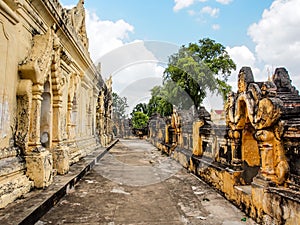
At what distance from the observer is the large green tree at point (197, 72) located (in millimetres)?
25281

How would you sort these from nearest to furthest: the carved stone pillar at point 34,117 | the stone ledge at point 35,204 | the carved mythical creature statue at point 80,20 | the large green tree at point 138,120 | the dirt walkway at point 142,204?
the stone ledge at point 35,204
the dirt walkway at point 142,204
the carved stone pillar at point 34,117
the carved mythical creature statue at point 80,20
the large green tree at point 138,120

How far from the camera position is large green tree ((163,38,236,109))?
25.3m

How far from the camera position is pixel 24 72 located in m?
3.73

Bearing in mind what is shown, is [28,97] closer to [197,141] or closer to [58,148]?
[58,148]

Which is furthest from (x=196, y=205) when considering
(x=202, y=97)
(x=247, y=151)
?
(x=202, y=97)

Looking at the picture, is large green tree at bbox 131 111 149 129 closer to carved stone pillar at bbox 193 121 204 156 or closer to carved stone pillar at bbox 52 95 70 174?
Answer: carved stone pillar at bbox 193 121 204 156

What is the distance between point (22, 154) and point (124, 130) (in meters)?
29.9

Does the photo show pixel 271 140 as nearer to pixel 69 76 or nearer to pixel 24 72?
pixel 24 72

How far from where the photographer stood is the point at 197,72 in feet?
80.9

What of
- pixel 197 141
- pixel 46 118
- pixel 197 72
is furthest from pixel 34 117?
pixel 197 72

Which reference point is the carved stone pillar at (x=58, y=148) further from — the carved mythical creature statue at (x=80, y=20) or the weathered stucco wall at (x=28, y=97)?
the carved mythical creature statue at (x=80, y=20)

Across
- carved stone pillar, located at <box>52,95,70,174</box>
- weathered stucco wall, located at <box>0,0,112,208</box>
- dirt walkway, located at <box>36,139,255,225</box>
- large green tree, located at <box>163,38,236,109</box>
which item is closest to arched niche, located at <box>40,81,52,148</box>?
weathered stucco wall, located at <box>0,0,112,208</box>

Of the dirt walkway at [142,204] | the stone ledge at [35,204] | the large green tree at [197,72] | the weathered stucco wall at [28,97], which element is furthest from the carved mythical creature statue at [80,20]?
the large green tree at [197,72]

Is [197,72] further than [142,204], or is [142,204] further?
[197,72]
